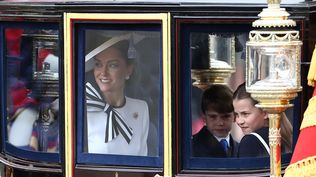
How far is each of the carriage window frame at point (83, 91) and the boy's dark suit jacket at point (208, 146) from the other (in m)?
0.14

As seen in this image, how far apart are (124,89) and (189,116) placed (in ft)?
1.14

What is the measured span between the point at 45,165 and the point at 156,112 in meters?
0.67

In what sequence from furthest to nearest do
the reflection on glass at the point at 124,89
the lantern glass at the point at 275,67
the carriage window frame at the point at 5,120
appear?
1. the carriage window frame at the point at 5,120
2. the reflection on glass at the point at 124,89
3. the lantern glass at the point at 275,67

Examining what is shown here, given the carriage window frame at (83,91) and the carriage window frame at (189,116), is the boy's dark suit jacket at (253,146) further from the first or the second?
the carriage window frame at (83,91)

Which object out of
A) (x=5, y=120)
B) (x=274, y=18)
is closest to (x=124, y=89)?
(x=5, y=120)

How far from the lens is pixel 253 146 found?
506 cm

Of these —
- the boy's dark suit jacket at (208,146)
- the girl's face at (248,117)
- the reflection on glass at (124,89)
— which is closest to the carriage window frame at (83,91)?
the reflection on glass at (124,89)

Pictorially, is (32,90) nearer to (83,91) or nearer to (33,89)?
(33,89)

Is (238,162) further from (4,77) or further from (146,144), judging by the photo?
(4,77)

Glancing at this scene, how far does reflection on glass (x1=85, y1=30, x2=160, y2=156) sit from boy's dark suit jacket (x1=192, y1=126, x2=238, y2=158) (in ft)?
0.63

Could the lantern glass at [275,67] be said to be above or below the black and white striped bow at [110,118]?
above

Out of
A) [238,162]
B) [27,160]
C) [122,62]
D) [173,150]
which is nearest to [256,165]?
[238,162]

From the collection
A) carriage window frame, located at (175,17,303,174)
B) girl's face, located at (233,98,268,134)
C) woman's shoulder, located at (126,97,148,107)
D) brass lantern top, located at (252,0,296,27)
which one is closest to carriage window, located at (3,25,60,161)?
woman's shoulder, located at (126,97,148,107)

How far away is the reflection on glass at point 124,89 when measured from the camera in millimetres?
5066
